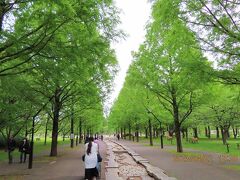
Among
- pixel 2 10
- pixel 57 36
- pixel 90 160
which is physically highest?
pixel 2 10

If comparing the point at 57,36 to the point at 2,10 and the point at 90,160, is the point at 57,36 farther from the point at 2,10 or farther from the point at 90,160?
the point at 90,160

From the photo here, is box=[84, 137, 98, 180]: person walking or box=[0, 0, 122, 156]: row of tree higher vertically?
box=[0, 0, 122, 156]: row of tree

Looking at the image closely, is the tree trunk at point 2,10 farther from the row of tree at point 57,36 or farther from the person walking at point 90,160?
the person walking at point 90,160

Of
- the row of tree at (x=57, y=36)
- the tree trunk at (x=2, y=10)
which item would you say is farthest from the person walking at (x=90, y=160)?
the tree trunk at (x=2, y=10)

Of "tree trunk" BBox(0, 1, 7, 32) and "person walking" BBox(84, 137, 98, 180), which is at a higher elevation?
"tree trunk" BBox(0, 1, 7, 32)

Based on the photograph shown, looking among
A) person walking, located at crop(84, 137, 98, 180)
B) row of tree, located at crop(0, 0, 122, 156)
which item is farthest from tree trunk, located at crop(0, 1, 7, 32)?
person walking, located at crop(84, 137, 98, 180)

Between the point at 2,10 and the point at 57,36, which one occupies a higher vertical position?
the point at 2,10

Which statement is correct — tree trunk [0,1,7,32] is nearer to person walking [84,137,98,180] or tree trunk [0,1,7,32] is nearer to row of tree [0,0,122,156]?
row of tree [0,0,122,156]

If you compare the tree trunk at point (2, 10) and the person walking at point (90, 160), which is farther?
the tree trunk at point (2, 10)

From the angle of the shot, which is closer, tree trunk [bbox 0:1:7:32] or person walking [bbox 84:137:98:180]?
person walking [bbox 84:137:98:180]

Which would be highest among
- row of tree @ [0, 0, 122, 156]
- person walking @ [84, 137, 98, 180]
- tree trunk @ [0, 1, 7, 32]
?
tree trunk @ [0, 1, 7, 32]

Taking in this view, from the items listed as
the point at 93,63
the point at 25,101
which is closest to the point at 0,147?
the point at 25,101

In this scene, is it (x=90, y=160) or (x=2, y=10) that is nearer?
(x=90, y=160)

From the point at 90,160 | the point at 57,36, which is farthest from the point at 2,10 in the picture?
the point at 90,160
